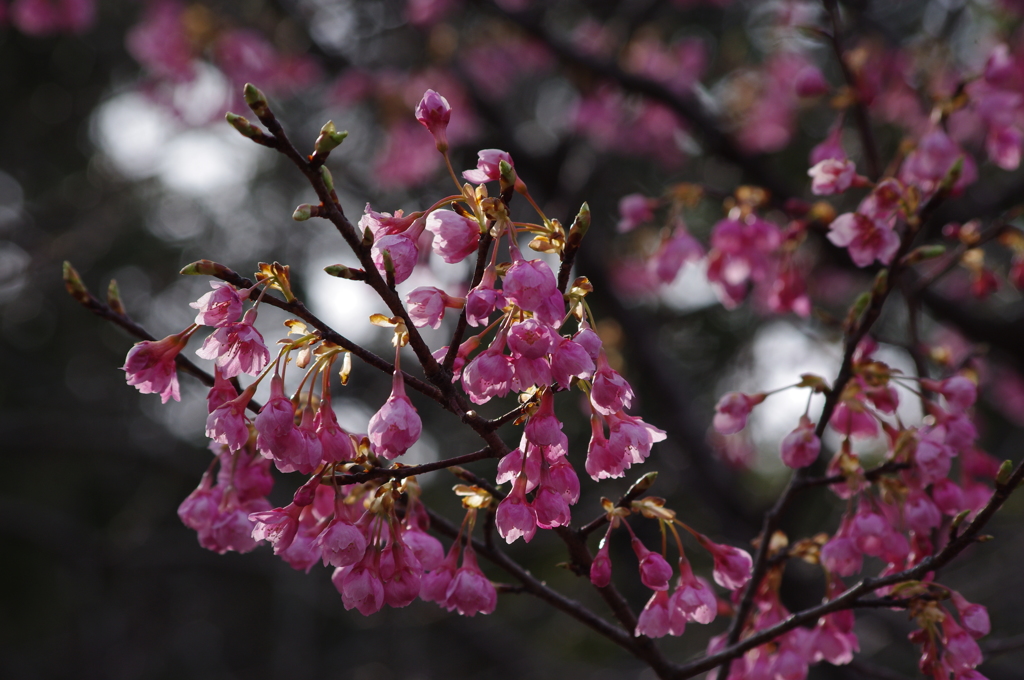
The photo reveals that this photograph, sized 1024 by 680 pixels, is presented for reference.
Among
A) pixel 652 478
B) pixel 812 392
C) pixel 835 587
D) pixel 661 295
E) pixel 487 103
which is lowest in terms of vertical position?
pixel 661 295

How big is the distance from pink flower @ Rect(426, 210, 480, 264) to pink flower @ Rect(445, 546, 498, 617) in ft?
1.78

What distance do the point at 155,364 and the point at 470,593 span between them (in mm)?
633

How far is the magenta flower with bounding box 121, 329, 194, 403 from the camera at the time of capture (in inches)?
45.4

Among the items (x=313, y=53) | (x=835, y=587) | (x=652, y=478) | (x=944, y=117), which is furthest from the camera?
(x=313, y=53)

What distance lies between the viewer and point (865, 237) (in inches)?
65.7

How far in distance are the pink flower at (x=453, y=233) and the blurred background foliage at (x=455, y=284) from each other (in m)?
2.64

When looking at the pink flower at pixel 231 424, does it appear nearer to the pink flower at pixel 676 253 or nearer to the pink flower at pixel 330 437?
the pink flower at pixel 330 437

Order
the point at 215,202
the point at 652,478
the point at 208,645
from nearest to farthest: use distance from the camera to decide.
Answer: the point at 652,478
the point at 208,645
the point at 215,202

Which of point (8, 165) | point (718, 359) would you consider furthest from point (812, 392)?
point (8, 165)

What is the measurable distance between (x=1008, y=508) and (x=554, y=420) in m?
6.57

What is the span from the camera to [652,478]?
118 centimetres

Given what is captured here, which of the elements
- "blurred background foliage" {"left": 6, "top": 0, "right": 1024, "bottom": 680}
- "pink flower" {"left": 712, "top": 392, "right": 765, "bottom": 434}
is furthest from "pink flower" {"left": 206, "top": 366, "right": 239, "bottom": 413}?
"blurred background foliage" {"left": 6, "top": 0, "right": 1024, "bottom": 680}

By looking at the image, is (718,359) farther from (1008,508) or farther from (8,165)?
(8,165)

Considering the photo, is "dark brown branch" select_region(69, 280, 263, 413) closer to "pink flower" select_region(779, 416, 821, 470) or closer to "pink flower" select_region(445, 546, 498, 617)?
"pink flower" select_region(445, 546, 498, 617)
